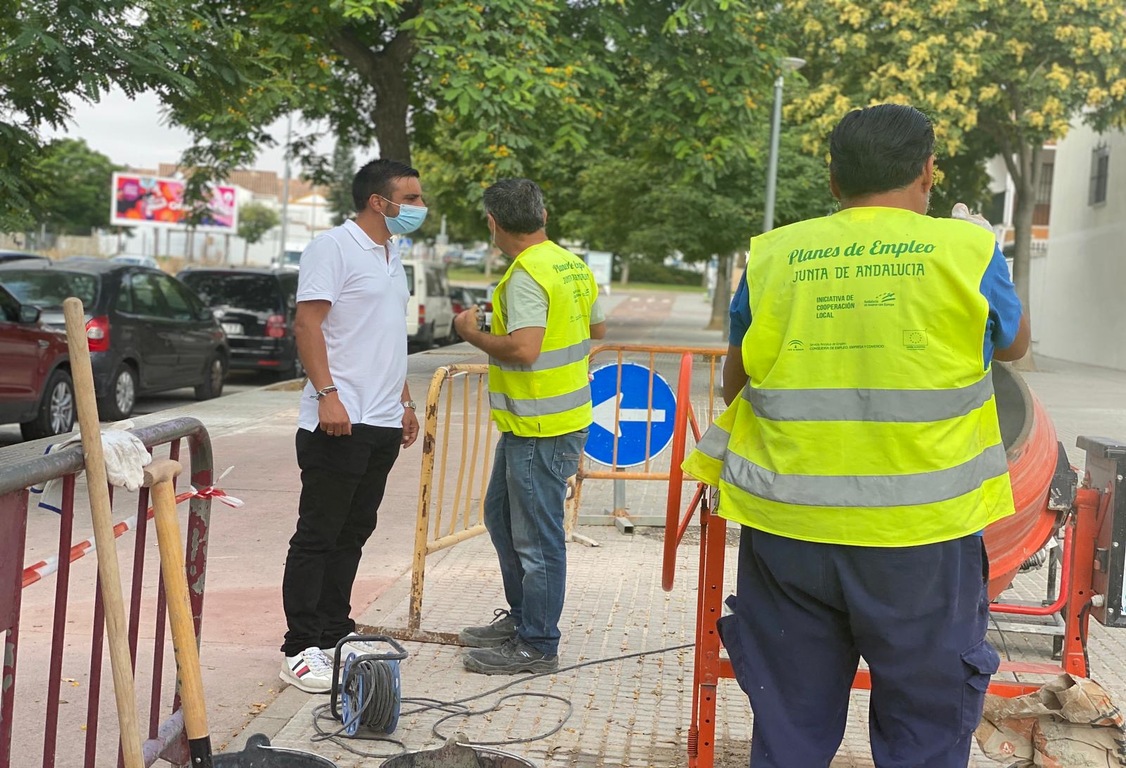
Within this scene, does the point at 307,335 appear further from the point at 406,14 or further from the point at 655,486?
the point at 406,14

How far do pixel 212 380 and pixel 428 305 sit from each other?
11.6m

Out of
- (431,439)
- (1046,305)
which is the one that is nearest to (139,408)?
(431,439)

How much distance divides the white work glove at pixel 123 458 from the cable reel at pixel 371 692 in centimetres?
149

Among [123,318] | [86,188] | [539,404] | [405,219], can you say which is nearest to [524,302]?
[539,404]

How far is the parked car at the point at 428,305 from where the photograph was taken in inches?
1021

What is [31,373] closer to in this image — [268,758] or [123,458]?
[268,758]

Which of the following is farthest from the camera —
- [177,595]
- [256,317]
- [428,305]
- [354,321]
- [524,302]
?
[428,305]

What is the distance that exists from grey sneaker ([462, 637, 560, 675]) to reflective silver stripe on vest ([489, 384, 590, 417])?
0.93 meters

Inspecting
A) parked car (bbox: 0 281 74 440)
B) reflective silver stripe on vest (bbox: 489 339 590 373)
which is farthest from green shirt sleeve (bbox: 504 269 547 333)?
parked car (bbox: 0 281 74 440)

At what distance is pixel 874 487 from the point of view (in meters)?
2.71

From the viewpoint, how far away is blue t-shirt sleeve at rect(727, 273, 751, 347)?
2.90 meters

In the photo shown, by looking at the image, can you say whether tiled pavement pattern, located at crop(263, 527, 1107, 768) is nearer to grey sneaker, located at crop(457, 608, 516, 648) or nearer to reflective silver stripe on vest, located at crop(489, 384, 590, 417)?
grey sneaker, located at crop(457, 608, 516, 648)

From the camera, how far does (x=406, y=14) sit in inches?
584

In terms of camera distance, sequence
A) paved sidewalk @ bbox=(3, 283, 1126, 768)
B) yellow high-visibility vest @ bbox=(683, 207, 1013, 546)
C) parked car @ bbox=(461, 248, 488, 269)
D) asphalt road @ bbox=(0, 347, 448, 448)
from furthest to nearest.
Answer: parked car @ bbox=(461, 248, 488, 269)
asphalt road @ bbox=(0, 347, 448, 448)
paved sidewalk @ bbox=(3, 283, 1126, 768)
yellow high-visibility vest @ bbox=(683, 207, 1013, 546)
